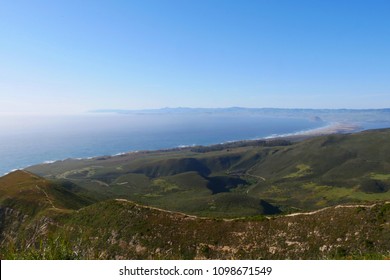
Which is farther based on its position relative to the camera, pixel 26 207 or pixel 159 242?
pixel 26 207

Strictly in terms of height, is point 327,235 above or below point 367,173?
above

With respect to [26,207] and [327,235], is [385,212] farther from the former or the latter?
[26,207]

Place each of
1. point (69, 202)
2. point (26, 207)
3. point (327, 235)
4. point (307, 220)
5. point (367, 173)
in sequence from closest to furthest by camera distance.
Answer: point (327, 235) → point (307, 220) → point (26, 207) → point (69, 202) → point (367, 173)

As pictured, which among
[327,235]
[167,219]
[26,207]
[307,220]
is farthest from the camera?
[26,207]
